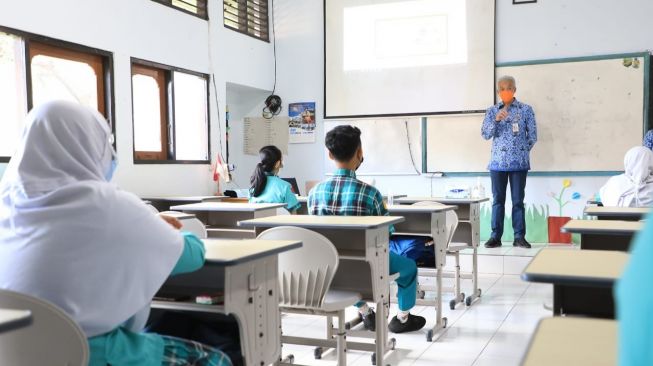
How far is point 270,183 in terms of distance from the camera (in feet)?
15.1

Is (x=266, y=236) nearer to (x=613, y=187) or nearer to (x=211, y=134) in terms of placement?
(x=613, y=187)

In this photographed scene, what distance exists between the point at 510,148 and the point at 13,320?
5.44 metres

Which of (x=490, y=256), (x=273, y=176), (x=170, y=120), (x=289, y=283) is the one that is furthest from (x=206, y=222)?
(x=490, y=256)

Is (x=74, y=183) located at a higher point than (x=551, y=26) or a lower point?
lower

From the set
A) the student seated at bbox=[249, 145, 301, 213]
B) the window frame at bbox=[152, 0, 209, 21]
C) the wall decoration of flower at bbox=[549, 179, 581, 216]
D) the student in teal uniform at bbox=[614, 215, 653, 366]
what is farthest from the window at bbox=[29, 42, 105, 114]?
the student in teal uniform at bbox=[614, 215, 653, 366]

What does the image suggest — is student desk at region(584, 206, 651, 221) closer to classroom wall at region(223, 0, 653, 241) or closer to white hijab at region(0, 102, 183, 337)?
white hijab at region(0, 102, 183, 337)

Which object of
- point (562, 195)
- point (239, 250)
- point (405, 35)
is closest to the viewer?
point (239, 250)

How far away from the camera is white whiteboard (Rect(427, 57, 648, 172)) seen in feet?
20.1

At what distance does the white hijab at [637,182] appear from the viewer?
383cm

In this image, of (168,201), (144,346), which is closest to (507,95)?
(168,201)

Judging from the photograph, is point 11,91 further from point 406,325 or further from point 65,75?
point 406,325

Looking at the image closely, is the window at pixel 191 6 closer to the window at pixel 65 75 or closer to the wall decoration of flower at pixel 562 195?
the window at pixel 65 75

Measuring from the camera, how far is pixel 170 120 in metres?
5.97

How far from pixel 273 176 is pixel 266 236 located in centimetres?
211
